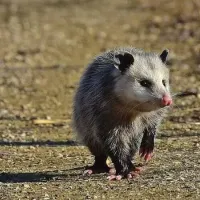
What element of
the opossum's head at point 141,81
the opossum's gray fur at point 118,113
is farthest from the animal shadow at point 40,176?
the opossum's head at point 141,81

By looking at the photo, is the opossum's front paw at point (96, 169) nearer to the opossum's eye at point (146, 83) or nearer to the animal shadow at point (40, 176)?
the animal shadow at point (40, 176)

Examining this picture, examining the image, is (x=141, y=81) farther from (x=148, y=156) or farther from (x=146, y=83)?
(x=148, y=156)

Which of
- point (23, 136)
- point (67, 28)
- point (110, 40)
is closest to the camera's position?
point (23, 136)

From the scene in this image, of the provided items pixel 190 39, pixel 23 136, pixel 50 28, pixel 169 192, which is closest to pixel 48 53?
pixel 190 39

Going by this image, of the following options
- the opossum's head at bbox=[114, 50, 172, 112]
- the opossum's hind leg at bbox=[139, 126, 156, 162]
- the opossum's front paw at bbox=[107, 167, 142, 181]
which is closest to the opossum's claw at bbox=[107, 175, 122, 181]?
the opossum's front paw at bbox=[107, 167, 142, 181]

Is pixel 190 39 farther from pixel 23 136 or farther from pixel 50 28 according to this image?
pixel 23 136

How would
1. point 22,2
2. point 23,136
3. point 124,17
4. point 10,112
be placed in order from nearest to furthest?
point 23,136, point 10,112, point 124,17, point 22,2

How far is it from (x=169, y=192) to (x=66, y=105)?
Answer: 4984 mm

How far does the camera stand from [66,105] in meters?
11.4

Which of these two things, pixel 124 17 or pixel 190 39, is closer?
pixel 190 39

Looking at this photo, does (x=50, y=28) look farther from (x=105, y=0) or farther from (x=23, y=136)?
(x=23, y=136)

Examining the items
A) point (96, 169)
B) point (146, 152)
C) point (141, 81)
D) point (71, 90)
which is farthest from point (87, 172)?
point (71, 90)

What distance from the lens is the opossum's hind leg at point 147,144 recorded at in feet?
24.6

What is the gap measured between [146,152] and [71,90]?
5012 millimetres
